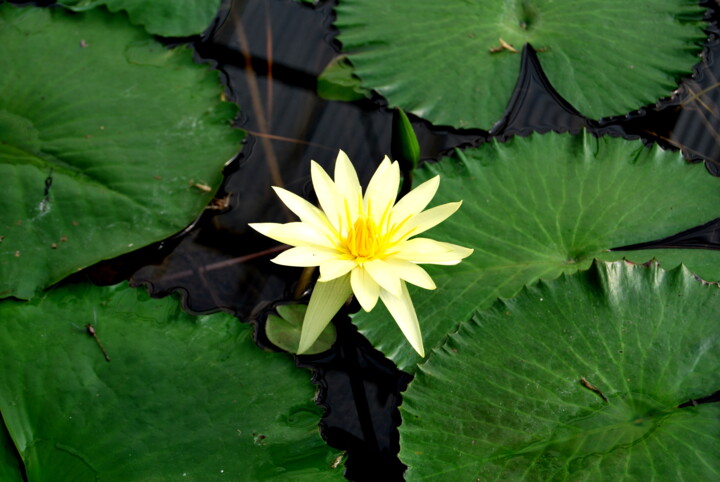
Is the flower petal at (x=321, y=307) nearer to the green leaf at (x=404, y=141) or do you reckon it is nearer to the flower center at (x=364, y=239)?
the flower center at (x=364, y=239)

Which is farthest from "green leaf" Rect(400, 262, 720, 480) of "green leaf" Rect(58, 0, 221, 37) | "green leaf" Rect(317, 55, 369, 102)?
"green leaf" Rect(58, 0, 221, 37)

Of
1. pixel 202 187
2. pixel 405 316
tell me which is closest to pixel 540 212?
pixel 405 316

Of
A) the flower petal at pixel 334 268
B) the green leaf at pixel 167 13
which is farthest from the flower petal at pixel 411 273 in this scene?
the green leaf at pixel 167 13

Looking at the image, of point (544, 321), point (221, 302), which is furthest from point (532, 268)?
point (221, 302)

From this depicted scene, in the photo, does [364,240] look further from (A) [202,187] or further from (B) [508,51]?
(B) [508,51]

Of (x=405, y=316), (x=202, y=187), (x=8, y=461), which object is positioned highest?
(x=405, y=316)

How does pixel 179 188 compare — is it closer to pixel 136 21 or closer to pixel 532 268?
pixel 136 21

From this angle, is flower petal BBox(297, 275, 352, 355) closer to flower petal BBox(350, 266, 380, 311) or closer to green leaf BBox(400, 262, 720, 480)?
flower petal BBox(350, 266, 380, 311)

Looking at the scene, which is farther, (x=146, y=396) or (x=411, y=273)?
(x=146, y=396)
